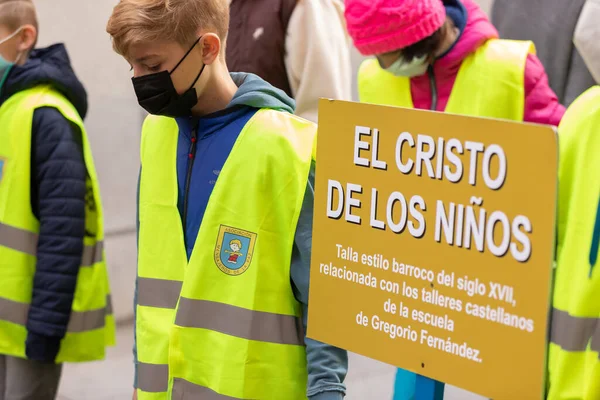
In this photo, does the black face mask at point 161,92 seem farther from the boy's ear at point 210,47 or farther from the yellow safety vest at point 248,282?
the yellow safety vest at point 248,282

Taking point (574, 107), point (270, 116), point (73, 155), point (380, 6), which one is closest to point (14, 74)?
point (73, 155)

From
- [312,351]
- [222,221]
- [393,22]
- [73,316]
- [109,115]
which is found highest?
[393,22]

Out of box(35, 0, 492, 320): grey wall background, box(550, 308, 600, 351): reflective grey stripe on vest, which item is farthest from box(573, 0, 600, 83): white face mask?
box(35, 0, 492, 320): grey wall background

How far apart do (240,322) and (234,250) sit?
0.54 ft

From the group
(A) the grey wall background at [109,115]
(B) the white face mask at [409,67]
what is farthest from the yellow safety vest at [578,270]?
(A) the grey wall background at [109,115]

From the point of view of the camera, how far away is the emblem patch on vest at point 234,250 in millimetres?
2154

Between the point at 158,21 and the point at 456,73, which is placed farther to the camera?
the point at 456,73

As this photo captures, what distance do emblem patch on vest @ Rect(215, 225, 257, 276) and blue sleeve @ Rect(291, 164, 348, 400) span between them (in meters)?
0.10

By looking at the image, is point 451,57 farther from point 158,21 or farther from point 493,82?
point 158,21

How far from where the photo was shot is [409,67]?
327 centimetres

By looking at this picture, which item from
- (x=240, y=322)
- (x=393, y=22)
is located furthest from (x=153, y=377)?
(x=393, y=22)

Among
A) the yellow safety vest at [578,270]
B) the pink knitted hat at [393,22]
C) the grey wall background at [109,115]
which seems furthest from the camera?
the grey wall background at [109,115]

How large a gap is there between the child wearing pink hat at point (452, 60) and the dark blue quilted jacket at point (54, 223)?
1.07 metres

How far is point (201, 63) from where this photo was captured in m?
2.23
